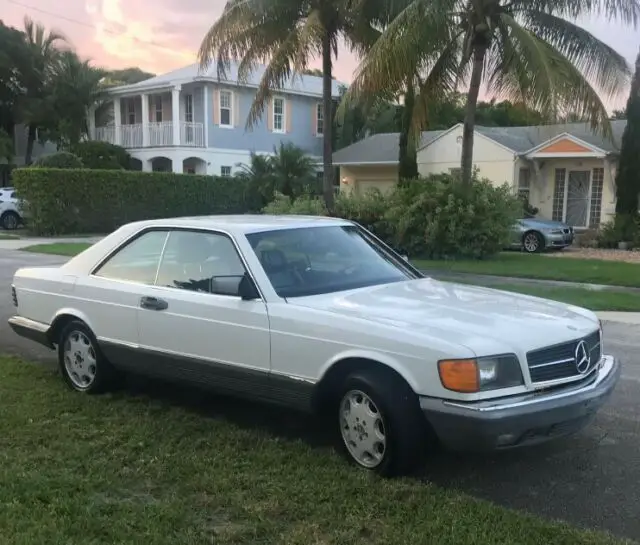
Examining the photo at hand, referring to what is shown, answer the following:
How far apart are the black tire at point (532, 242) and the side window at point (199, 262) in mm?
17331

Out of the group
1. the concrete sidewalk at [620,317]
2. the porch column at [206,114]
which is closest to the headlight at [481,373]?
the concrete sidewalk at [620,317]

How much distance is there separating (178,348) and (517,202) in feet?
46.4

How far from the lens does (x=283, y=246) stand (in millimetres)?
5234

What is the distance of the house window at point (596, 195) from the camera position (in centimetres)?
2562

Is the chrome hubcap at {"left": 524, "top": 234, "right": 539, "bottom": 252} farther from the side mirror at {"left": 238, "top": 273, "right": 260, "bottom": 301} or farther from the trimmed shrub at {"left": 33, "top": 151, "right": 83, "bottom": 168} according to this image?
the side mirror at {"left": 238, "top": 273, "right": 260, "bottom": 301}

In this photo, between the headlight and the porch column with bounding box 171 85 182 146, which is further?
the porch column with bounding box 171 85 182 146

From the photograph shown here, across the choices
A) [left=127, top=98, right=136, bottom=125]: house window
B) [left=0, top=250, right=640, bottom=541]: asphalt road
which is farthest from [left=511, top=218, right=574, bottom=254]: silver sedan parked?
[left=127, top=98, right=136, bottom=125]: house window

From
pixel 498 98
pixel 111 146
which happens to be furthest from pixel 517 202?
pixel 111 146

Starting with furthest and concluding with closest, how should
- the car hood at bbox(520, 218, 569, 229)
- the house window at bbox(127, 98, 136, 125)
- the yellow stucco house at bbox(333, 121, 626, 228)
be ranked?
the house window at bbox(127, 98, 136, 125) < the yellow stucco house at bbox(333, 121, 626, 228) < the car hood at bbox(520, 218, 569, 229)

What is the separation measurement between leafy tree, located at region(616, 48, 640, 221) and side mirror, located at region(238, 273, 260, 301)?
65.3 ft

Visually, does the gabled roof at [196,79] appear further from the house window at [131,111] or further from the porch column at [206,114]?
the house window at [131,111]

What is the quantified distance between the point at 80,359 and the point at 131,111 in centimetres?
3331

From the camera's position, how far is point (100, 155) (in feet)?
109

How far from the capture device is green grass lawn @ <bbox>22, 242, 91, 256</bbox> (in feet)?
62.3
